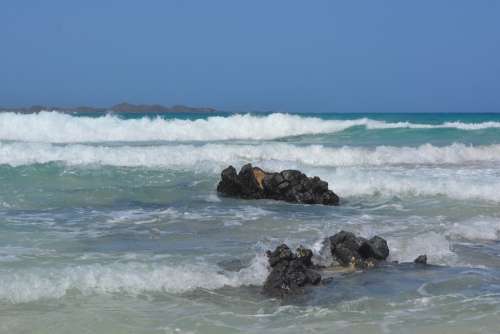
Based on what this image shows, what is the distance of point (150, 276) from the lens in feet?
20.8

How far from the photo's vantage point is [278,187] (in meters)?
12.4

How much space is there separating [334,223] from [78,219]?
395 cm

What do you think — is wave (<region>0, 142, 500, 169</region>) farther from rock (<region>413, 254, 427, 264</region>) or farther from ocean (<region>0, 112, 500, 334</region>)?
rock (<region>413, 254, 427, 264</region>)

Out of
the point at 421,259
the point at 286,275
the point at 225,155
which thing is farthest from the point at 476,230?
the point at 225,155

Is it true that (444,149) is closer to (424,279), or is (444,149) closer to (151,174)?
(151,174)

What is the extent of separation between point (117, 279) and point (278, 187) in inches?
256

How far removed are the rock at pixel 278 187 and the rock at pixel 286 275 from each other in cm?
576

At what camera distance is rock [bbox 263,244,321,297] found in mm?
5953

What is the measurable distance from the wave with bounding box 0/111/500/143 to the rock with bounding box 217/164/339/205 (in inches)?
696

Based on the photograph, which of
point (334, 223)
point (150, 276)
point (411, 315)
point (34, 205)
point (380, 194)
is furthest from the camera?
point (380, 194)

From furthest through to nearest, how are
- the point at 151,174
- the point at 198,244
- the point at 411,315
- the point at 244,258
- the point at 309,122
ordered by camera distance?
the point at 309,122 → the point at 151,174 → the point at 198,244 → the point at 244,258 → the point at 411,315

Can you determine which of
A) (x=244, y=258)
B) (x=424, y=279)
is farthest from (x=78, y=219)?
(x=424, y=279)

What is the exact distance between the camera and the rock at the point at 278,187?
12.2 meters

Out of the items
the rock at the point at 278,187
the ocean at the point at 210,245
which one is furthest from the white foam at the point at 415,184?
the rock at the point at 278,187
